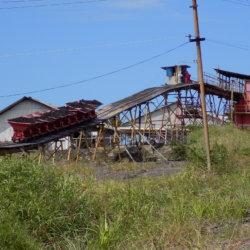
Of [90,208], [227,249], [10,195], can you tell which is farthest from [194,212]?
[10,195]

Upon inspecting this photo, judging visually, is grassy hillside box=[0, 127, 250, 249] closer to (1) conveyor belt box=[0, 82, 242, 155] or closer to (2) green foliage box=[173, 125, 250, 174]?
(2) green foliage box=[173, 125, 250, 174]

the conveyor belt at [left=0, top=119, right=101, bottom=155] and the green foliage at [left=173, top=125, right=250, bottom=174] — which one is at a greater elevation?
the conveyor belt at [left=0, top=119, right=101, bottom=155]

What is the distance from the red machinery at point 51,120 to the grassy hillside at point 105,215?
13073mm

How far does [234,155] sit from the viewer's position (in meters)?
26.5

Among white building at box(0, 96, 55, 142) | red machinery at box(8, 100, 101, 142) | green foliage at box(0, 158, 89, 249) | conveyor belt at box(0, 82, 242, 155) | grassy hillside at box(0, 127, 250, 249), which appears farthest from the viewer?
white building at box(0, 96, 55, 142)

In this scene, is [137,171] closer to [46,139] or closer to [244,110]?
[46,139]

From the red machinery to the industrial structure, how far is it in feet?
0.16

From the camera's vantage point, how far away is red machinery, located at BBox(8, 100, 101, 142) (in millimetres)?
26980

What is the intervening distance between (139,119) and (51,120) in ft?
25.4

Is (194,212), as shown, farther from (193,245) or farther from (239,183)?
(239,183)

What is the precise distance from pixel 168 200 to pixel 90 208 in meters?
2.49

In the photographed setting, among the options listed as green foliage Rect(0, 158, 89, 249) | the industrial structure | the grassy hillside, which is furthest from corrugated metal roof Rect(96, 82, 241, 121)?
green foliage Rect(0, 158, 89, 249)

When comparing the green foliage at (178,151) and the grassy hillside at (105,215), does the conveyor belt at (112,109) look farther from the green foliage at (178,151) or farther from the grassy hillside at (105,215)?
the grassy hillside at (105,215)

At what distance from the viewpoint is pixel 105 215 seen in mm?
10641
